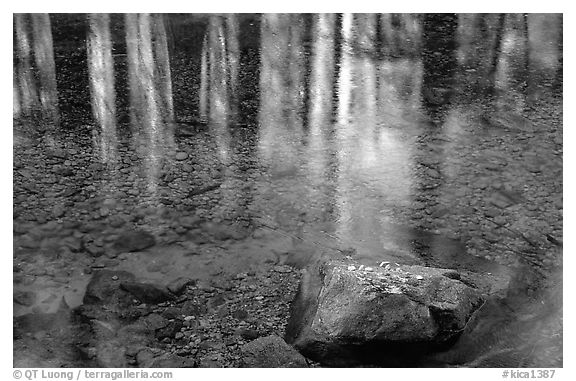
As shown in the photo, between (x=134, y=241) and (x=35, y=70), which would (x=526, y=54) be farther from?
(x=35, y=70)

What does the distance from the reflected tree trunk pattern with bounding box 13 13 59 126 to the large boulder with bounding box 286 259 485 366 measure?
107 inches

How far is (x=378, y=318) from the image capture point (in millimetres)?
2967

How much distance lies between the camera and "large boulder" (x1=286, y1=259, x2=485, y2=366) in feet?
9.74

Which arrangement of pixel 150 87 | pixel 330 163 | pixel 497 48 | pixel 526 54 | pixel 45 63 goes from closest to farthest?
pixel 330 163 → pixel 150 87 → pixel 45 63 → pixel 526 54 → pixel 497 48

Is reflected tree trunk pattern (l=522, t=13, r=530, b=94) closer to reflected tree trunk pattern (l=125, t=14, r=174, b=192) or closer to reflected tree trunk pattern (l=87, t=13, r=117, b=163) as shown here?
reflected tree trunk pattern (l=125, t=14, r=174, b=192)

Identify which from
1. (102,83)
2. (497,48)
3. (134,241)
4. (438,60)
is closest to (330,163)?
(134,241)

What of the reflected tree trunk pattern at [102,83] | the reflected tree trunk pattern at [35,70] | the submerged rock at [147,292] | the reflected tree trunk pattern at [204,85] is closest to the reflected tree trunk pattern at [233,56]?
the reflected tree trunk pattern at [204,85]

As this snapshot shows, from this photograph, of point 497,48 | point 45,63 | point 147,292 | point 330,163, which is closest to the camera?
point 147,292

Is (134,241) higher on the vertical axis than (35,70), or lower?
lower

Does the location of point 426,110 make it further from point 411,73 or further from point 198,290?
point 198,290

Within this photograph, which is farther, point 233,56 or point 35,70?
point 233,56

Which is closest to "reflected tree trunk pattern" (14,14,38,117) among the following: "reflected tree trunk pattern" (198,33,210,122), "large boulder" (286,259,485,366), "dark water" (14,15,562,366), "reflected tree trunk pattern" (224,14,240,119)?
"dark water" (14,15,562,366)

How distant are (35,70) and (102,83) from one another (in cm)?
60

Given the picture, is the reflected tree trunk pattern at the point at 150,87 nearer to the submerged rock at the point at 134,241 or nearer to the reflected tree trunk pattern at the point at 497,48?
the submerged rock at the point at 134,241
